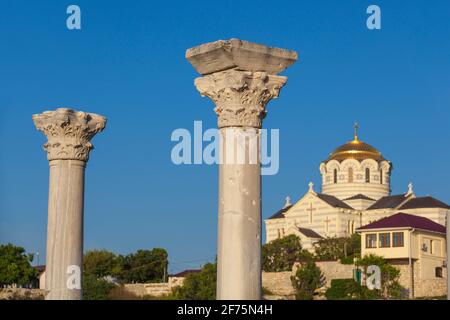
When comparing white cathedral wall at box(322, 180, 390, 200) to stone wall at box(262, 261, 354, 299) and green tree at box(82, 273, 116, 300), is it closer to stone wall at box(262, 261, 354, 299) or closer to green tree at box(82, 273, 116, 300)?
stone wall at box(262, 261, 354, 299)

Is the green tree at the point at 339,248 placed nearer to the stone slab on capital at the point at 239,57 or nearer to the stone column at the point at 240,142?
the stone column at the point at 240,142

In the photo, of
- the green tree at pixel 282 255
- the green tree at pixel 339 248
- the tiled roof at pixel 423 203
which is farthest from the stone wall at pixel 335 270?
the tiled roof at pixel 423 203

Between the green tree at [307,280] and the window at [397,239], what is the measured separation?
27.1 feet

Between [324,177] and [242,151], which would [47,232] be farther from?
[324,177]

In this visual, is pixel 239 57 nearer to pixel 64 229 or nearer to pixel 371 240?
pixel 64 229

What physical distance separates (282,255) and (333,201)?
24.2m

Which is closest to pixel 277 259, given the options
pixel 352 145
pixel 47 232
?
pixel 352 145

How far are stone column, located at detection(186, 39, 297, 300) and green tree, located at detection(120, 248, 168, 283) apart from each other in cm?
9077

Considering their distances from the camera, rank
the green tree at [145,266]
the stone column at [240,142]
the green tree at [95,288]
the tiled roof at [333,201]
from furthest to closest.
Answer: the tiled roof at [333,201], the green tree at [145,266], the green tree at [95,288], the stone column at [240,142]

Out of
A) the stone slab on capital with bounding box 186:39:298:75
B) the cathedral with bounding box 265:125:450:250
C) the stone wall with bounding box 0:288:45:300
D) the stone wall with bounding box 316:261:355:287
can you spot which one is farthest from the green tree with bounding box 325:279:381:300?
the stone slab on capital with bounding box 186:39:298:75

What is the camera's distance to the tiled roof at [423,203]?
119844 mm

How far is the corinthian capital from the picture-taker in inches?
1062

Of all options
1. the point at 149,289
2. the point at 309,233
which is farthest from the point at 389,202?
the point at 149,289

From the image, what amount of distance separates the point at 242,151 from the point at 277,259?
8631 centimetres
